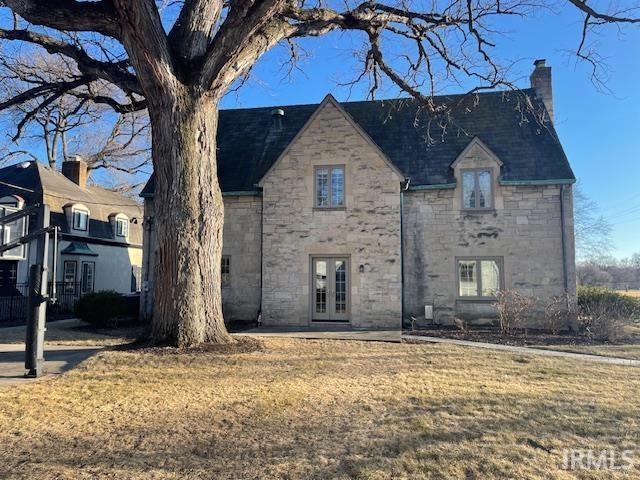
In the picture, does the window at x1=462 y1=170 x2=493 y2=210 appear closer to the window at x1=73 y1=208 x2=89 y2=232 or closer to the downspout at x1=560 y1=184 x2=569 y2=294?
the downspout at x1=560 y1=184 x2=569 y2=294

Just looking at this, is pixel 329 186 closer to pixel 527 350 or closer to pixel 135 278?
pixel 527 350

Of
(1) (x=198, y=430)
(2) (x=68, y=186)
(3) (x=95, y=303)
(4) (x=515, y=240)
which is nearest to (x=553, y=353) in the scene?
(4) (x=515, y=240)

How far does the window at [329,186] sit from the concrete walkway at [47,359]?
8310 mm

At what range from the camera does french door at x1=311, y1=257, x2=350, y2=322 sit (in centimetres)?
1503

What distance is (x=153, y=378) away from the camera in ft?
23.4

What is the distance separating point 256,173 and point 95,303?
281 inches

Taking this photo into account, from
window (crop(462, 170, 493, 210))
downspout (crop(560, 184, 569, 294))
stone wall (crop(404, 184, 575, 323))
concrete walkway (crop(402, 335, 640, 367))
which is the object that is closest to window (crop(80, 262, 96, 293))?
stone wall (crop(404, 184, 575, 323))

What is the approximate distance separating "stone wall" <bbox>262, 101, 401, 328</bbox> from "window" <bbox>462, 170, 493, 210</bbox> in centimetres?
253

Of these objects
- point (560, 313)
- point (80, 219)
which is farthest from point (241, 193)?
point (80, 219)

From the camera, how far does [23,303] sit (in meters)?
17.6

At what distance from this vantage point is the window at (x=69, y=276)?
22475 millimetres

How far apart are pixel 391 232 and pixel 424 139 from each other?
15.1 feet

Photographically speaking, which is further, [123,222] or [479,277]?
[123,222]

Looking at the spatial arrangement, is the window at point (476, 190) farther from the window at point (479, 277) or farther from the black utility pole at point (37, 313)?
the black utility pole at point (37, 313)
